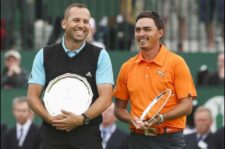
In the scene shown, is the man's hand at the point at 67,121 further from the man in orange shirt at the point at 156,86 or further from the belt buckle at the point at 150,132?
the belt buckle at the point at 150,132

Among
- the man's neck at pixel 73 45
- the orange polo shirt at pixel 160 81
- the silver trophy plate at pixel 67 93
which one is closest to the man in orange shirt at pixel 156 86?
the orange polo shirt at pixel 160 81

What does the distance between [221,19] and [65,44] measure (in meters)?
6.86

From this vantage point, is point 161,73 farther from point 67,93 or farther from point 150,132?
point 67,93

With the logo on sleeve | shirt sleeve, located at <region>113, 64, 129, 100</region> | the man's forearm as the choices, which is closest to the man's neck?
shirt sleeve, located at <region>113, 64, 129, 100</region>

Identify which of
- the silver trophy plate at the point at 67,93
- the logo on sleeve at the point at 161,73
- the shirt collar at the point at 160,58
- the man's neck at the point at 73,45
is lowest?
the silver trophy plate at the point at 67,93

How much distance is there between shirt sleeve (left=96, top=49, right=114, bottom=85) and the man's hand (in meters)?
0.43

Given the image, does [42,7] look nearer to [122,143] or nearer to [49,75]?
[122,143]

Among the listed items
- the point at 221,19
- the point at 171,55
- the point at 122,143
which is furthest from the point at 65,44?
the point at 221,19

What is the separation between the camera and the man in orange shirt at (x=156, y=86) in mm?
8828

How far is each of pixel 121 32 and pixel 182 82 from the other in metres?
6.58

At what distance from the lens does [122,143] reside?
1359cm

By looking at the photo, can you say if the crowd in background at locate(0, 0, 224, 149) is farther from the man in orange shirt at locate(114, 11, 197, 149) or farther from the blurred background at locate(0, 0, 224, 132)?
the man in orange shirt at locate(114, 11, 197, 149)

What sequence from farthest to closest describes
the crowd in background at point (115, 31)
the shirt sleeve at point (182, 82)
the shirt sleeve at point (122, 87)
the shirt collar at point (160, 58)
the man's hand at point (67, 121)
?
the crowd in background at point (115, 31), the shirt sleeve at point (122, 87), the shirt collar at point (160, 58), the shirt sleeve at point (182, 82), the man's hand at point (67, 121)

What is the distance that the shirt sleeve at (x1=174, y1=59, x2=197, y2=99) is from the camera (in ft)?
28.9
